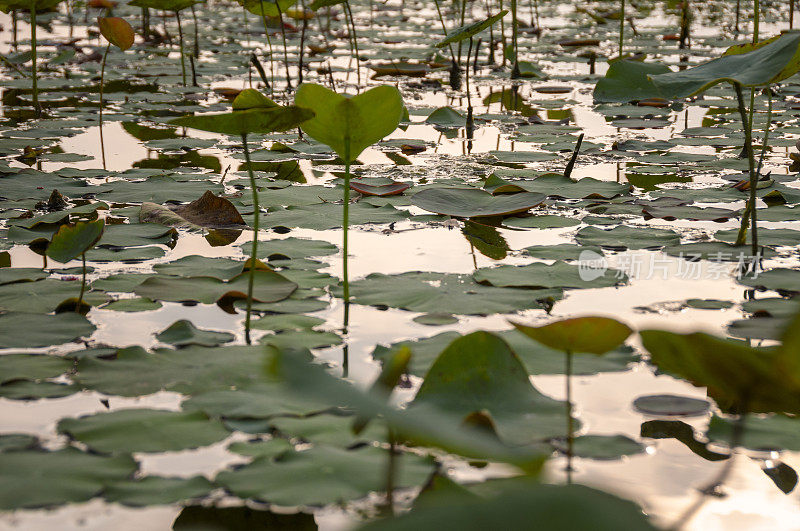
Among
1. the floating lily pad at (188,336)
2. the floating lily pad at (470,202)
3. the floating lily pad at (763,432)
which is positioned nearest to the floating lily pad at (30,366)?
the floating lily pad at (188,336)

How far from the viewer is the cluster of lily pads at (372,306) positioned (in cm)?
88

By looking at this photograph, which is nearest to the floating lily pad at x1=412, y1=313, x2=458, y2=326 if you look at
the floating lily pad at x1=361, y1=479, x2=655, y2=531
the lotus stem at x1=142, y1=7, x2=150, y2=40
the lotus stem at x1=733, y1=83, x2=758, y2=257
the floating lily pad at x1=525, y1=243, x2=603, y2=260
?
the floating lily pad at x1=525, y1=243, x2=603, y2=260

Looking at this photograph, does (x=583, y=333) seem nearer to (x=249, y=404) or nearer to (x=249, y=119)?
(x=249, y=404)

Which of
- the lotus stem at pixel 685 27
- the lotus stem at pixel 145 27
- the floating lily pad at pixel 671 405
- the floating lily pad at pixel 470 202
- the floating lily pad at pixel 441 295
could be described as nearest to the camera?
the floating lily pad at pixel 671 405

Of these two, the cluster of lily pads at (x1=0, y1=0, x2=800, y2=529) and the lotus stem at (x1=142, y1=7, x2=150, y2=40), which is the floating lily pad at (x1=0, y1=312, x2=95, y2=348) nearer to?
the cluster of lily pads at (x1=0, y1=0, x2=800, y2=529)

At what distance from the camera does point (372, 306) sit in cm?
153

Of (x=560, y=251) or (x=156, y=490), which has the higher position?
(x=560, y=251)

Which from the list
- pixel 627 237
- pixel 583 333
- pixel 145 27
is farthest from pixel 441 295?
pixel 145 27

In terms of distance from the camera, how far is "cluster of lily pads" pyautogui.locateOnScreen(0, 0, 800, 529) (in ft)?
2.88

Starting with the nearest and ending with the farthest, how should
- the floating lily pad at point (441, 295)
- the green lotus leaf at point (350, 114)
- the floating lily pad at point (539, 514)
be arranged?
the floating lily pad at point (539, 514) < the green lotus leaf at point (350, 114) < the floating lily pad at point (441, 295)

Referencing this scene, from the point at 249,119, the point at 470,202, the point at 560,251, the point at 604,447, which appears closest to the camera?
the point at 604,447

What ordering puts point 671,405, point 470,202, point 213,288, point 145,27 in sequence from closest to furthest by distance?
point 671,405 < point 213,288 < point 470,202 < point 145,27

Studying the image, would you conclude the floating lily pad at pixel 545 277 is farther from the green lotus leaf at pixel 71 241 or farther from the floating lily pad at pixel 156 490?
the floating lily pad at pixel 156 490

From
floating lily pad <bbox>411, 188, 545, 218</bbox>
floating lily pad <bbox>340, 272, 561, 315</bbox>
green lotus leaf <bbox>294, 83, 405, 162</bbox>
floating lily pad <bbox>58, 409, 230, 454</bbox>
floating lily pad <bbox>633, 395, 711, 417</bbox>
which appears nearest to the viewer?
floating lily pad <bbox>58, 409, 230, 454</bbox>
